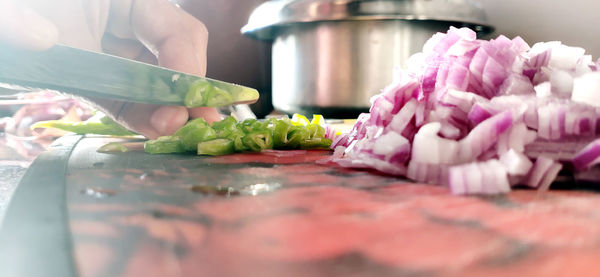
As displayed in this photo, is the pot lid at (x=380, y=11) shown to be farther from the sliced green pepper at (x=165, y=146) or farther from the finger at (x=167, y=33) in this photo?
the sliced green pepper at (x=165, y=146)

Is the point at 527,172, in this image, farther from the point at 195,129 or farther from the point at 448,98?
the point at 195,129

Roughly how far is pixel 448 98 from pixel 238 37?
6.66 ft

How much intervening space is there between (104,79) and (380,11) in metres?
1.04

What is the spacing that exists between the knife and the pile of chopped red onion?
342 mm

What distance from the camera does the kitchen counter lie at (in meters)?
0.34

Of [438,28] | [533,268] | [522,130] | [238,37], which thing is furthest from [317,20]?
[533,268]

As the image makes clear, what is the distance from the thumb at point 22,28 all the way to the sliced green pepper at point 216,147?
307mm

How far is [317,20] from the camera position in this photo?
175 centimetres

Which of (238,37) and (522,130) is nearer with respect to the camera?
(522,130)

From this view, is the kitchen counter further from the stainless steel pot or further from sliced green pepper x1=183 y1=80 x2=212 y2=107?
the stainless steel pot

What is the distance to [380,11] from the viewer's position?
5.47 ft

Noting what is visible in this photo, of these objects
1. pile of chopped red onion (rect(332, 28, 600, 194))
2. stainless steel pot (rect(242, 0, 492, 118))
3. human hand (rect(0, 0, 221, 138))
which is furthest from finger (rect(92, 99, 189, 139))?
stainless steel pot (rect(242, 0, 492, 118))

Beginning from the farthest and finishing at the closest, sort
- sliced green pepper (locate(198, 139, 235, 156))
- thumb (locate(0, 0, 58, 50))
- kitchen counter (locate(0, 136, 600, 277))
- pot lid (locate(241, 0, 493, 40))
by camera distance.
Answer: pot lid (locate(241, 0, 493, 40))
sliced green pepper (locate(198, 139, 235, 156))
thumb (locate(0, 0, 58, 50))
kitchen counter (locate(0, 136, 600, 277))

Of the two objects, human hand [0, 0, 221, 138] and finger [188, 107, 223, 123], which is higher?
human hand [0, 0, 221, 138]
